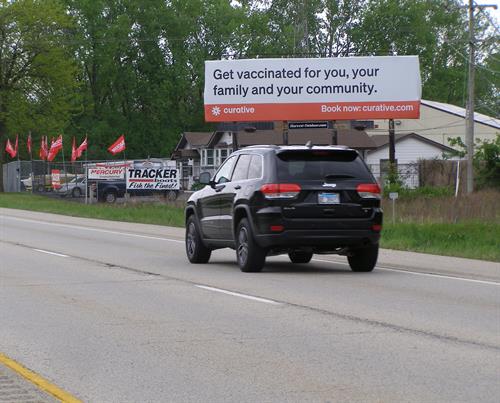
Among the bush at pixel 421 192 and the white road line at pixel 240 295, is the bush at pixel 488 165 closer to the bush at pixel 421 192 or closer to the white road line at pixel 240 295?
the bush at pixel 421 192

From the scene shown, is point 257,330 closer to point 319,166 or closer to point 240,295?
point 240,295

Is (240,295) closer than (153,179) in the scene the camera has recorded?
Yes

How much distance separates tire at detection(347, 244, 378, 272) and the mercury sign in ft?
91.8

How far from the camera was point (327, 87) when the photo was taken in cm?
4453

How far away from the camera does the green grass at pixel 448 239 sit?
20328mm

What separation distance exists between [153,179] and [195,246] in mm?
27627

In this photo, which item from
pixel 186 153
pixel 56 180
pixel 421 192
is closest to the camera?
pixel 421 192

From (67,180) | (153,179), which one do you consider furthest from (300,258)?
(67,180)

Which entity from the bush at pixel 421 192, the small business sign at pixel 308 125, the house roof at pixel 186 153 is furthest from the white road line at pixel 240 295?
the house roof at pixel 186 153

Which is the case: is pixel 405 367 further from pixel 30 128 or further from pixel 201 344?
pixel 30 128

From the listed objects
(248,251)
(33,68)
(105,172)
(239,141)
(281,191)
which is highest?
(33,68)

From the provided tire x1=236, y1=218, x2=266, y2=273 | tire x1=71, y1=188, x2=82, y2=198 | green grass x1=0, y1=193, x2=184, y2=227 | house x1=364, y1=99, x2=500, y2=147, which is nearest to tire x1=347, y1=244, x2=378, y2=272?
tire x1=236, y1=218, x2=266, y2=273

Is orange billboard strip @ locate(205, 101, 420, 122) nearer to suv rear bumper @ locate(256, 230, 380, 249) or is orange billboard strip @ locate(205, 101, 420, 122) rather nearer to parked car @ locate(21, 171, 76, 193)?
parked car @ locate(21, 171, 76, 193)

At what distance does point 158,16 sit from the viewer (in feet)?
281
